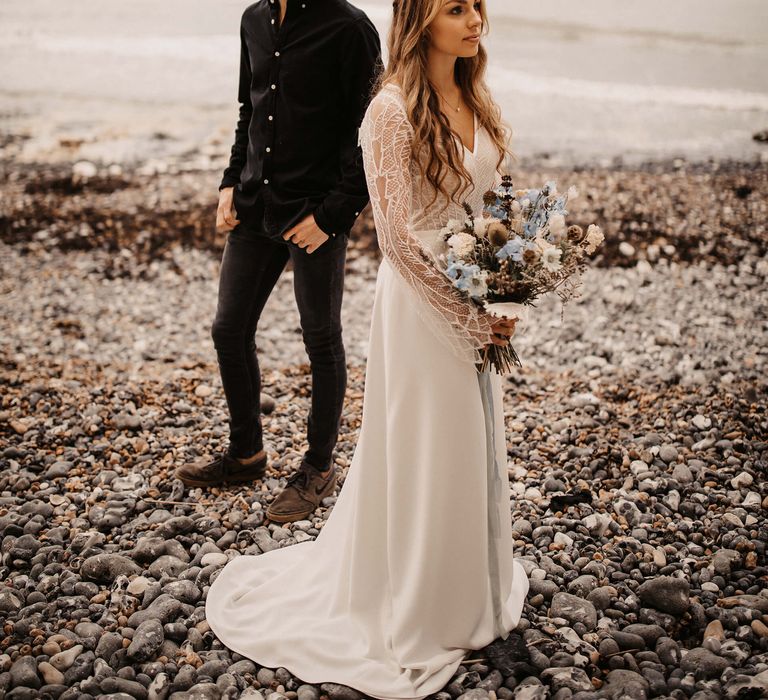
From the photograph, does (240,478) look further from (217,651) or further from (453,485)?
(453,485)

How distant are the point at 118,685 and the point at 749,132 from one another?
47.8ft

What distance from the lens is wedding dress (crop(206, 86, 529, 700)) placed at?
237 cm

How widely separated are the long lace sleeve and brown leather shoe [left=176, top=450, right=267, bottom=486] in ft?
6.05

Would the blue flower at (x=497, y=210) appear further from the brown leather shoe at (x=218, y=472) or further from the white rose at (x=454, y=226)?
the brown leather shoe at (x=218, y=472)

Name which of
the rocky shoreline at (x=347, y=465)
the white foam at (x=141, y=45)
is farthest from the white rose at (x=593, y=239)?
the white foam at (x=141, y=45)

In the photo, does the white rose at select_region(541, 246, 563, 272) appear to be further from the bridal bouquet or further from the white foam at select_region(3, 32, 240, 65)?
the white foam at select_region(3, 32, 240, 65)

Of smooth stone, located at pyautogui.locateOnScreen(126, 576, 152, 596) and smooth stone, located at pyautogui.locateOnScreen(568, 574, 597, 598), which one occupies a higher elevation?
smooth stone, located at pyautogui.locateOnScreen(568, 574, 597, 598)

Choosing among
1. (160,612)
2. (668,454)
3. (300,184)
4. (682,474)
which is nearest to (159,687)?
(160,612)

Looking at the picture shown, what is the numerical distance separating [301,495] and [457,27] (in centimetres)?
229

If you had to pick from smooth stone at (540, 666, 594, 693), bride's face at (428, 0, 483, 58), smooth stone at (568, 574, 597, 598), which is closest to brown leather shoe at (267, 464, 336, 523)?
smooth stone at (568, 574, 597, 598)

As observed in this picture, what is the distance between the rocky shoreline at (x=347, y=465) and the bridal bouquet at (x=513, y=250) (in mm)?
798

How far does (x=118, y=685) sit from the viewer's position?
2.50m

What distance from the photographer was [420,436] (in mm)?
2506

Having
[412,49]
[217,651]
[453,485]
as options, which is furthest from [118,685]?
[412,49]
